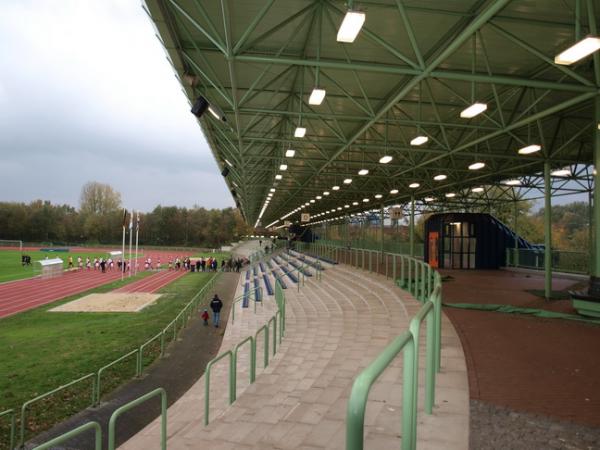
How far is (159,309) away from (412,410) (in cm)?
2323

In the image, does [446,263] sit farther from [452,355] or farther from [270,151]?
[452,355]

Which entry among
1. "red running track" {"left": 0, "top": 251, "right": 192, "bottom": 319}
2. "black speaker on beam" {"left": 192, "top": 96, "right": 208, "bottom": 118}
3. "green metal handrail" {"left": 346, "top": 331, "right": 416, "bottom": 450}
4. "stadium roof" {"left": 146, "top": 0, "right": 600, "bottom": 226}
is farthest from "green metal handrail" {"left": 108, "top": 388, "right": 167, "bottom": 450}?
"red running track" {"left": 0, "top": 251, "right": 192, "bottom": 319}

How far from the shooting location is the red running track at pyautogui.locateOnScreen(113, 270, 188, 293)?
33.2 meters

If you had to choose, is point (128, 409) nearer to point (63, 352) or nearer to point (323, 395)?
point (323, 395)

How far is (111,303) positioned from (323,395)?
23.9m

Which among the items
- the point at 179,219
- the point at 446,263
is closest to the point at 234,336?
the point at 446,263

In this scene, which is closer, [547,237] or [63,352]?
[63,352]

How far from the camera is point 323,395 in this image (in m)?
5.74

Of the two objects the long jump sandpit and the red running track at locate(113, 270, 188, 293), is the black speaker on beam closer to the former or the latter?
the long jump sandpit

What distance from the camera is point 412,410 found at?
2594mm

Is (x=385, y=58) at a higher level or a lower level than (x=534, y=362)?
higher

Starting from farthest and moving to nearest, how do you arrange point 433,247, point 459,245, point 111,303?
point 433,247
point 459,245
point 111,303

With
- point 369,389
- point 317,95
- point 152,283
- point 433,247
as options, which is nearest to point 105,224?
point 152,283

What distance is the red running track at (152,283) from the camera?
3322 cm
